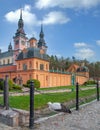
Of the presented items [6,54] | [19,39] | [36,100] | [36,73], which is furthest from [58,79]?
[36,100]

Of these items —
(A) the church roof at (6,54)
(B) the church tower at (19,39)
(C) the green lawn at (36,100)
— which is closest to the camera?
(C) the green lawn at (36,100)

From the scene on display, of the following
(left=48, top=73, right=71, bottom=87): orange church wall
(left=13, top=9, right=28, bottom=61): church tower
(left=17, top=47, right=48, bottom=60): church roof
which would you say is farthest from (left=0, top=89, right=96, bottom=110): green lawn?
(left=13, top=9, right=28, bottom=61): church tower

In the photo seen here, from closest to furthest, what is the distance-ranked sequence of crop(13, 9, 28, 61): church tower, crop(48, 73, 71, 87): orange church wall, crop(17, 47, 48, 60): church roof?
1. crop(17, 47, 48, 60): church roof
2. crop(48, 73, 71, 87): orange church wall
3. crop(13, 9, 28, 61): church tower

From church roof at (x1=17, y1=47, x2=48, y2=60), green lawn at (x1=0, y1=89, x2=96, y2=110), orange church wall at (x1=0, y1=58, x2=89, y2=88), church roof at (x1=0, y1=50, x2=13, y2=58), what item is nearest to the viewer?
green lawn at (x1=0, y1=89, x2=96, y2=110)

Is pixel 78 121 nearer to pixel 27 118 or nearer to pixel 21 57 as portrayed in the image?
pixel 27 118

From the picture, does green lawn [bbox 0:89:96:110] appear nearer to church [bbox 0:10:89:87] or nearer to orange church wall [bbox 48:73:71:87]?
church [bbox 0:10:89:87]

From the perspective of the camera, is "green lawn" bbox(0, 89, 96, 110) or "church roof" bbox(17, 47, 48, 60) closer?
"green lawn" bbox(0, 89, 96, 110)

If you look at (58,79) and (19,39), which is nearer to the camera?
(58,79)

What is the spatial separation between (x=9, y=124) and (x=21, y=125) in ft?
1.08

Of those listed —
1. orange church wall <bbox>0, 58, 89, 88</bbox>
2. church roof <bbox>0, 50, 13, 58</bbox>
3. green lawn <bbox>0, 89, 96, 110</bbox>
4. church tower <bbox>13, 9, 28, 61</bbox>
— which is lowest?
green lawn <bbox>0, 89, 96, 110</bbox>

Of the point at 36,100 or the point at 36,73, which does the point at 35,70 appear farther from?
the point at 36,100

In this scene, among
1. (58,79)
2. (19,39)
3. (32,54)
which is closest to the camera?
(32,54)

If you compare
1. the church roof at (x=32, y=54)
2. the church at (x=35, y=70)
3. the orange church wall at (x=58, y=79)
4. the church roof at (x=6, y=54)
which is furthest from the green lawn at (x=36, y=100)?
the church roof at (x=6, y=54)

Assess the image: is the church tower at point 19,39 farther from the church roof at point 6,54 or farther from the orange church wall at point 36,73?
the orange church wall at point 36,73
